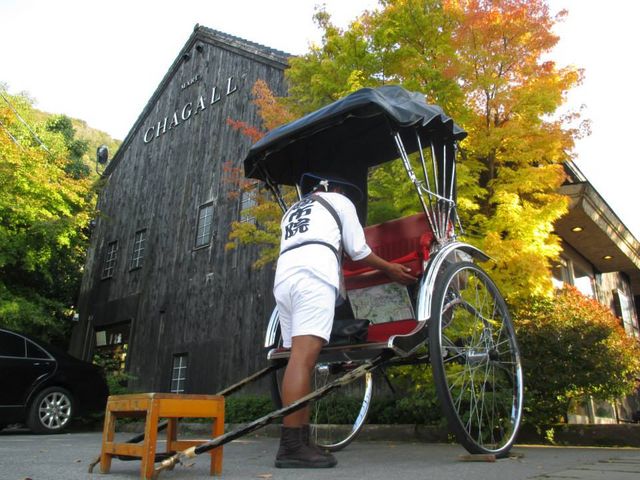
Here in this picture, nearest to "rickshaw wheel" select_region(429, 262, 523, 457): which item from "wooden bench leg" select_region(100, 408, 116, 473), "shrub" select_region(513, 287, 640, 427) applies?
"shrub" select_region(513, 287, 640, 427)

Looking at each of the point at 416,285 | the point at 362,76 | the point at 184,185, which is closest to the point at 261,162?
the point at 416,285

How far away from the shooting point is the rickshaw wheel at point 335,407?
450cm

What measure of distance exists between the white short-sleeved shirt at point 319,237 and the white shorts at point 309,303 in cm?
4

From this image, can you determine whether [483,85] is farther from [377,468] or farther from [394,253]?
[377,468]

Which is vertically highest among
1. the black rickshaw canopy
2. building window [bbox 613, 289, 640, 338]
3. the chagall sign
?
the chagall sign

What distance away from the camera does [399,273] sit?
12.5ft

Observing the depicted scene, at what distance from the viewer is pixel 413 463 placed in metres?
3.69

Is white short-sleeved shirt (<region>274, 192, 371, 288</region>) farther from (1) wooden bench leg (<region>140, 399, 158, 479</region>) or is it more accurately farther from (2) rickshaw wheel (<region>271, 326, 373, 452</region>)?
(1) wooden bench leg (<region>140, 399, 158, 479</region>)

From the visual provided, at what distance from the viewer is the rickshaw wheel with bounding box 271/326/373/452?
4496 mm

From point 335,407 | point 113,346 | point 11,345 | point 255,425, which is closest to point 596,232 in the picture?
point 335,407

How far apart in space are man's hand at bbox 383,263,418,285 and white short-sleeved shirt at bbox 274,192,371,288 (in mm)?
261

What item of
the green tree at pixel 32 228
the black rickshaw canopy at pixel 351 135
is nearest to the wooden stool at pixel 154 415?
the black rickshaw canopy at pixel 351 135

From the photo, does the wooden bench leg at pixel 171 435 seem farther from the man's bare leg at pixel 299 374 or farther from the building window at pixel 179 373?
the building window at pixel 179 373

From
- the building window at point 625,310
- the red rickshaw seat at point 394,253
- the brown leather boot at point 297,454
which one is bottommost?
the brown leather boot at point 297,454
